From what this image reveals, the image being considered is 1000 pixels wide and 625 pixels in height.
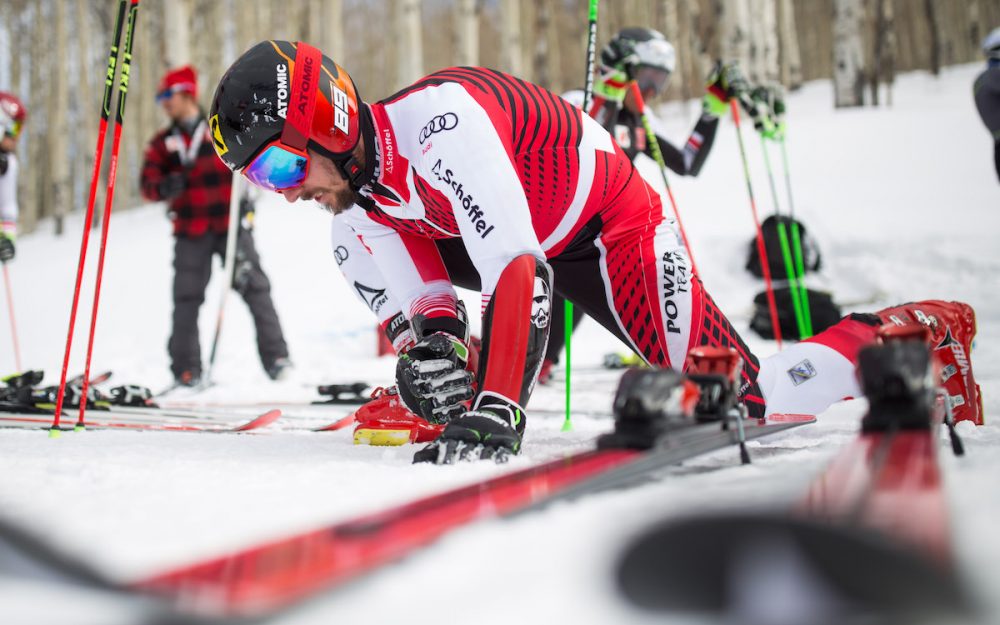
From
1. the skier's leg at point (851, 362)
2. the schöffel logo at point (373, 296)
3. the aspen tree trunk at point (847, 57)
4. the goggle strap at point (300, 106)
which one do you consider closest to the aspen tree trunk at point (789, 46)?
the aspen tree trunk at point (847, 57)

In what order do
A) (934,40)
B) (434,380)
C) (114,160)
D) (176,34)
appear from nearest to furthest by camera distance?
(434,380), (114,160), (176,34), (934,40)

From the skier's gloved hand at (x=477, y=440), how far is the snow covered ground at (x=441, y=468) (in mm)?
50

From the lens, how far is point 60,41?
18.4 metres

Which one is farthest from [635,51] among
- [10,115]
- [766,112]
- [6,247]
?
[10,115]

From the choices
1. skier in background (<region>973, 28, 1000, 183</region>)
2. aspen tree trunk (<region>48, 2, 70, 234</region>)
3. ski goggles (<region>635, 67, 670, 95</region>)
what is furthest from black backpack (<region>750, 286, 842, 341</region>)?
aspen tree trunk (<region>48, 2, 70, 234</region>)

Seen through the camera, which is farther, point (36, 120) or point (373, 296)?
point (36, 120)

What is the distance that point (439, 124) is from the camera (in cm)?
203

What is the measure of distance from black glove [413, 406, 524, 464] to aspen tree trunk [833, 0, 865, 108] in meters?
13.2

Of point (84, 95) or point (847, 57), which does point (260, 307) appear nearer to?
point (847, 57)

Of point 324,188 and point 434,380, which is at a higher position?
point 324,188

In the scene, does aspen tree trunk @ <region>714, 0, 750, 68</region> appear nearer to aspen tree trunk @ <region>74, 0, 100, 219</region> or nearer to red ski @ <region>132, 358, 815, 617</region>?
red ski @ <region>132, 358, 815, 617</region>

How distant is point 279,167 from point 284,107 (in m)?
0.16

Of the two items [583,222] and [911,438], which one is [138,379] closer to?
[583,222]

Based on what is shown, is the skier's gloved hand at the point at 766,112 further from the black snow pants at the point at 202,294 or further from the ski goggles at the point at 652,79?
the black snow pants at the point at 202,294
